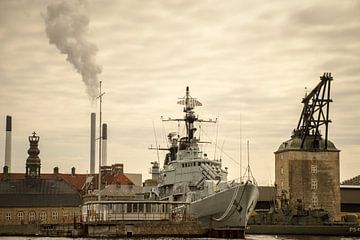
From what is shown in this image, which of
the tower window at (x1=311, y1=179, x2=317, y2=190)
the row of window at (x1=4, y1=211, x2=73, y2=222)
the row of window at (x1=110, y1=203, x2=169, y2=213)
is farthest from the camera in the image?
the row of window at (x1=4, y1=211, x2=73, y2=222)

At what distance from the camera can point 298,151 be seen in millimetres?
108500

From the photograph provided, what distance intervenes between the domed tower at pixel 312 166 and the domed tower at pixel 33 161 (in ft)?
125

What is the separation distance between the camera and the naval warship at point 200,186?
69.4 meters

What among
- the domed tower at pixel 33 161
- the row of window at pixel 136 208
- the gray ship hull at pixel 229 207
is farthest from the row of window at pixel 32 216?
the gray ship hull at pixel 229 207

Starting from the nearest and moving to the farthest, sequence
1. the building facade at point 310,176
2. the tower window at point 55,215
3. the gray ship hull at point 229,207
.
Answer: the gray ship hull at point 229,207 < the building facade at point 310,176 < the tower window at point 55,215

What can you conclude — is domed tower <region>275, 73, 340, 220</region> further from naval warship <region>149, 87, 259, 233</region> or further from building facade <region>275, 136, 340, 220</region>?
naval warship <region>149, 87, 259, 233</region>

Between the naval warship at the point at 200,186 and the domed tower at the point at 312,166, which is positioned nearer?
the naval warship at the point at 200,186

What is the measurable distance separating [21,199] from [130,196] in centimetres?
1850

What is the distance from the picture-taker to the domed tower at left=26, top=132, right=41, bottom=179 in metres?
119

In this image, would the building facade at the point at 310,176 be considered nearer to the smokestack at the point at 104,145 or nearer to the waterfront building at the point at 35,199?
the waterfront building at the point at 35,199

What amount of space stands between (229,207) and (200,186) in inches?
257

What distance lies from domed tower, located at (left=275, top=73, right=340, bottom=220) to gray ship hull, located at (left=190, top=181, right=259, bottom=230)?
36971 mm

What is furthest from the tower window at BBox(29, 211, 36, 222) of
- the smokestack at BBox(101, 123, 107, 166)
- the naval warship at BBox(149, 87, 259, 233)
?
the naval warship at BBox(149, 87, 259, 233)

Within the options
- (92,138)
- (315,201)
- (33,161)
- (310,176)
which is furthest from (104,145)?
(315,201)
